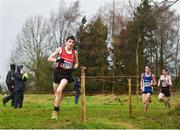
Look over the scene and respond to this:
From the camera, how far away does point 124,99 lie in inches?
1145

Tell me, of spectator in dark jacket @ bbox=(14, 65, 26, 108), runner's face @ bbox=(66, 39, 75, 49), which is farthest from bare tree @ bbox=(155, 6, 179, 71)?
runner's face @ bbox=(66, 39, 75, 49)

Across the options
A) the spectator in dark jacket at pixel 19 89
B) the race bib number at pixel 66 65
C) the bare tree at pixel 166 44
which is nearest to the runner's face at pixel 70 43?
the race bib number at pixel 66 65

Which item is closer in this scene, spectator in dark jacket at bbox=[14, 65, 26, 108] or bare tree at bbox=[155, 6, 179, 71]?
spectator in dark jacket at bbox=[14, 65, 26, 108]

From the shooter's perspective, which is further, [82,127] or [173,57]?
[173,57]

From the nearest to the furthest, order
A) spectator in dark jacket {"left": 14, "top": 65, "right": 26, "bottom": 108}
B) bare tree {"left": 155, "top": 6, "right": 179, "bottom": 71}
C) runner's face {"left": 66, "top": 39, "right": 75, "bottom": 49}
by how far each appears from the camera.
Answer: runner's face {"left": 66, "top": 39, "right": 75, "bottom": 49}
spectator in dark jacket {"left": 14, "top": 65, "right": 26, "bottom": 108}
bare tree {"left": 155, "top": 6, "right": 179, "bottom": 71}

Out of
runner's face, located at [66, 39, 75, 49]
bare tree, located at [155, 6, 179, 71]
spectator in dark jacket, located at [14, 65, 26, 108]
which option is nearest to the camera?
runner's face, located at [66, 39, 75, 49]

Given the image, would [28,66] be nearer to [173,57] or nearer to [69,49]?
[173,57]

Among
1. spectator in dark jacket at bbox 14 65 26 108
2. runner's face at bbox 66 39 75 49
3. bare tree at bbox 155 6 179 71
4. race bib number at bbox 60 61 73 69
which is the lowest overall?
spectator in dark jacket at bbox 14 65 26 108

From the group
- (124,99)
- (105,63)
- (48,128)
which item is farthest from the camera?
(105,63)

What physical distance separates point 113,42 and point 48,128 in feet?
158

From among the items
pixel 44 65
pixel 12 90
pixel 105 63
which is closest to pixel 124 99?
pixel 12 90

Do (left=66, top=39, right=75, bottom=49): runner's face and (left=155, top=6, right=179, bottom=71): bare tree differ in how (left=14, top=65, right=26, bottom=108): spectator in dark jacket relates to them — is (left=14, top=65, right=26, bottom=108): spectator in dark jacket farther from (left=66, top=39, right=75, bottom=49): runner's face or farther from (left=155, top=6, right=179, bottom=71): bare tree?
(left=155, top=6, right=179, bottom=71): bare tree

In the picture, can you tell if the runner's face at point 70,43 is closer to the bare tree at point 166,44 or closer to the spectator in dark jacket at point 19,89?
the spectator in dark jacket at point 19,89

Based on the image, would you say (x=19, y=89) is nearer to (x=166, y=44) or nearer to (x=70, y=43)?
(x=70, y=43)
